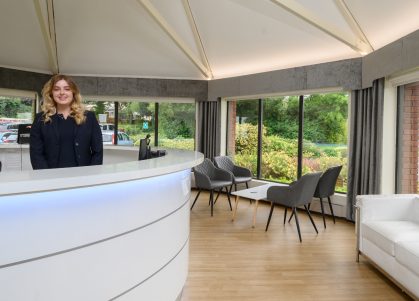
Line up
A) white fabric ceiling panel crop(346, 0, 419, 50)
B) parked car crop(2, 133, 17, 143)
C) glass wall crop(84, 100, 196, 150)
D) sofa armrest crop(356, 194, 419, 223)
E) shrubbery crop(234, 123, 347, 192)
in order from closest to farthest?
sofa armrest crop(356, 194, 419, 223)
white fabric ceiling panel crop(346, 0, 419, 50)
shrubbery crop(234, 123, 347, 192)
parked car crop(2, 133, 17, 143)
glass wall crop(84, 100, 196, 150)

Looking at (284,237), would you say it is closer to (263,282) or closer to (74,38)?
(263,282)

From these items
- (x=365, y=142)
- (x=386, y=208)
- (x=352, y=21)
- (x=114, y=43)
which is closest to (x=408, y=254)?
(x=386, y=208)

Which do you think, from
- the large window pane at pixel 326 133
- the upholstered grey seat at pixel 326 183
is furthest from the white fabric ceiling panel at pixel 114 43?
the upholstered grey seat at pixel 326 183

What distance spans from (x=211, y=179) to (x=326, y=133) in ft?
6.98

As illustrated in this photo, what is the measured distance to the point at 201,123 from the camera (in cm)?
838

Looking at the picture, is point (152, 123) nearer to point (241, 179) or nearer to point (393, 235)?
point (241, 179)

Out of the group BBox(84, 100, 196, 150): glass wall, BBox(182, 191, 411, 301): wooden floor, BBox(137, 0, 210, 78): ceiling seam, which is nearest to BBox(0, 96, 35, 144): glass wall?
BBox(84, 100, 196, 150): glass wall

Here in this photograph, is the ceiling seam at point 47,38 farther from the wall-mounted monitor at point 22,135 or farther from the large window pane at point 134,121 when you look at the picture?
the wall-mounted monitor at point 22,135

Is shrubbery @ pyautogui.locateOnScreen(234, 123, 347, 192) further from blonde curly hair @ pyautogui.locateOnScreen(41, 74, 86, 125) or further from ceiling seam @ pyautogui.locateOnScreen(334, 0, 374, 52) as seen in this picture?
blonde curly hair @ pyautogui.locateOnScreen(41, 74, 86, 125)

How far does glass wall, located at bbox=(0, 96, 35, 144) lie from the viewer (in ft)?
24.1

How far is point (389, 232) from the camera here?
3.51 meters

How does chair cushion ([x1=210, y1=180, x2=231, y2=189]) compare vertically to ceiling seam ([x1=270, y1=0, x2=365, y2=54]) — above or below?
below

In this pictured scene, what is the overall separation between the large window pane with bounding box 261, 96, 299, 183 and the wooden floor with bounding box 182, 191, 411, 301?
1.54 meters

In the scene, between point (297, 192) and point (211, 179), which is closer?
point (297, 192)
